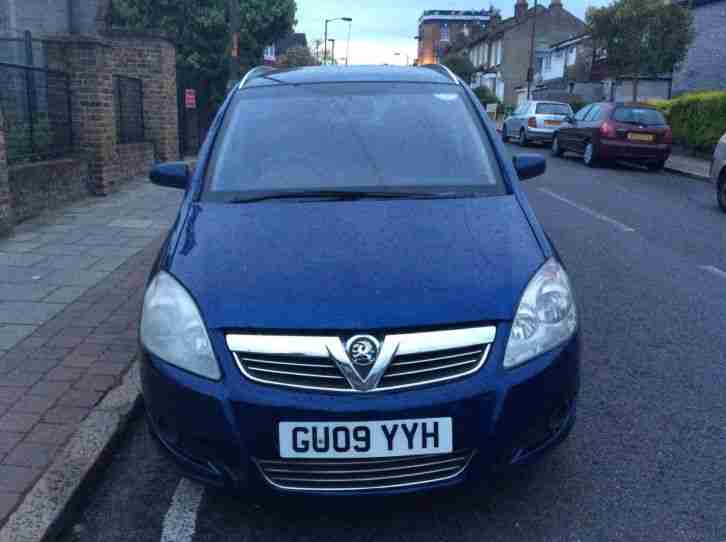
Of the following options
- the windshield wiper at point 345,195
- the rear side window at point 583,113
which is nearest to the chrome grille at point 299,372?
the windshield wiper at point 345,195

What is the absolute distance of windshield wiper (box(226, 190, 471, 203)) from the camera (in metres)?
3.55

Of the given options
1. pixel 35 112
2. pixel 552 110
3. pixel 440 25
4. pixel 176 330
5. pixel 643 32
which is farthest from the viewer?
pixel 440 25

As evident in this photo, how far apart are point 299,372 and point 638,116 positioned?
58.9ft

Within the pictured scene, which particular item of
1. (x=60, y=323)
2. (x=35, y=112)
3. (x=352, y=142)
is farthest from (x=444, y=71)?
(x=35, y=112)

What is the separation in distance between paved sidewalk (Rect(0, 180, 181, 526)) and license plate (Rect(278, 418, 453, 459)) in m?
1.19

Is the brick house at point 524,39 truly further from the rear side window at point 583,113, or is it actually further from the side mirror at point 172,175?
the side mirror at point 172,175

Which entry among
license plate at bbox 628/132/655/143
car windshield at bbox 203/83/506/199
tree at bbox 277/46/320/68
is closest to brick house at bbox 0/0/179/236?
car windshield at bbox 203/83/506/199

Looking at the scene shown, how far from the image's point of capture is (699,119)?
2122cm

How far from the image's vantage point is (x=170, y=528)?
294cm

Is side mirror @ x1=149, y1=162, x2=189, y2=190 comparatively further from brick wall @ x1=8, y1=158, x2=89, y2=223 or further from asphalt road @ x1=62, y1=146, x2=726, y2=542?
brick wall @ x1=8, y1=158, x2=89, y2=223

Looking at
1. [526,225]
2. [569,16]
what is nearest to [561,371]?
[526,225]

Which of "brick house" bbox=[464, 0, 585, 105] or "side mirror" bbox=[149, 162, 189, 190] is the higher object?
"brick house" bbox=[464, 0, 585, 105]

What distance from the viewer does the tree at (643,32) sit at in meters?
28.5

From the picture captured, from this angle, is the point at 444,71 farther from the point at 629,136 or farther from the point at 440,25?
the point at 440,25
